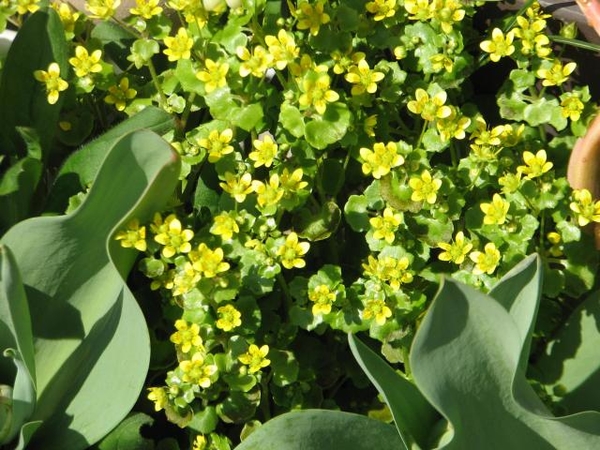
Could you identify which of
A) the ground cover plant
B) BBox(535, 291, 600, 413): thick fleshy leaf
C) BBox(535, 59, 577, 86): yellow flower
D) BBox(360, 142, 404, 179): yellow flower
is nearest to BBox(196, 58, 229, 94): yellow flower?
the ground cover plant

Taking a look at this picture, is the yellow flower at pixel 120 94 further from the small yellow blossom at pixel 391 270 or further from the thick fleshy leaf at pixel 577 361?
the thick fleshy leaf at pixel 577 361

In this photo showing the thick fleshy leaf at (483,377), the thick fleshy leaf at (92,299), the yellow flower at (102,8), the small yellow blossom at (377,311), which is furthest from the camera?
the yellow flower at (102,8)

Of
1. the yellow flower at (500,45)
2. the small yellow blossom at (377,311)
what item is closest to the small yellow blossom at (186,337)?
the small yellow blossom at (377,311)

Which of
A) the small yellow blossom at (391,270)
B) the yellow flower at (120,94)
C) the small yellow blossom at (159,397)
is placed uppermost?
the yellow flower at (120,94)

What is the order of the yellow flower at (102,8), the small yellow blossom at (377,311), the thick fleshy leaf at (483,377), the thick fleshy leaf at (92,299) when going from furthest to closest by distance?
the yellow flower at (102,8)
the small yellow blossom at (377,311)
the thick fleshy leaf at (92,299)
the thick fleshy leaf at (483,377)

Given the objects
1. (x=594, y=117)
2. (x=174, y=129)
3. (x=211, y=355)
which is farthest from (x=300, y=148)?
(x=594, y=117)

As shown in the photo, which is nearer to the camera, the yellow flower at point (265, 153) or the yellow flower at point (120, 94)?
the yellow flower at point (265, 153)

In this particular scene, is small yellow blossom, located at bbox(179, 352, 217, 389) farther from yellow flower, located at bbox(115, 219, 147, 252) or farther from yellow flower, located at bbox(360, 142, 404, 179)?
yellow flower, located at bbox(360, 142, 404, 179)
